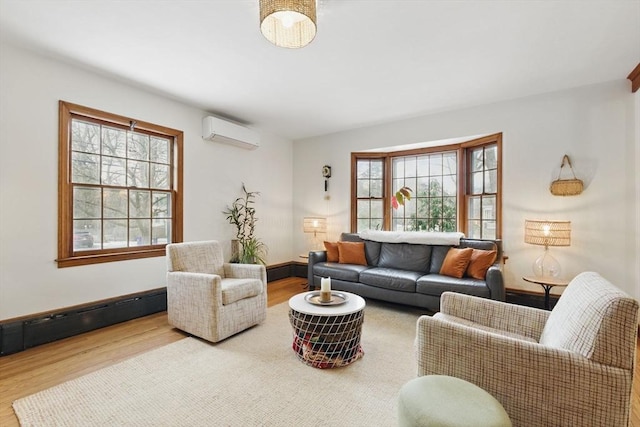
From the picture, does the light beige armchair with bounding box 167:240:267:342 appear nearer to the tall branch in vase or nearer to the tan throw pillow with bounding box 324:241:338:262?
the tall branch in vase

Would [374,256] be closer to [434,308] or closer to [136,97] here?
[434,308]

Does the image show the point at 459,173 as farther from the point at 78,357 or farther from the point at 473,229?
the point at 78,357

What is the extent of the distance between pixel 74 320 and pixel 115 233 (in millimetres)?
939

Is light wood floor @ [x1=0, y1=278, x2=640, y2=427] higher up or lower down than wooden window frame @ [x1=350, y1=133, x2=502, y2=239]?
lower down

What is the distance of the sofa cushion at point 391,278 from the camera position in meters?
3.47

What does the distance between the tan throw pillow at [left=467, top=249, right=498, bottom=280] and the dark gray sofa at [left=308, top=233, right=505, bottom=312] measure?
9 cm

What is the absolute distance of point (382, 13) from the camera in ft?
6.91

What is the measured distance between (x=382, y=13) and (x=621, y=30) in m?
1.92

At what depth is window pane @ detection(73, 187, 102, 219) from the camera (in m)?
3.01

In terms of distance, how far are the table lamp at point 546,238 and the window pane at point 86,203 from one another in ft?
15.7

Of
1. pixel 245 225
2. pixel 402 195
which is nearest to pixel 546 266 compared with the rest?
pixel 402 195

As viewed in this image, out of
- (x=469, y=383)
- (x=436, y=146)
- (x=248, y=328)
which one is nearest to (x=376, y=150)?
(x=436, y=146)

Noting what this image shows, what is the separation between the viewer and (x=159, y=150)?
3.76m

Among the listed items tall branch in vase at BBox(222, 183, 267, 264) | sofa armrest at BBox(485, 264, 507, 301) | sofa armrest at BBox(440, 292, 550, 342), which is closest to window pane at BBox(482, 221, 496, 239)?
sofa armrest at BBox(485, 264, 507, 301)
